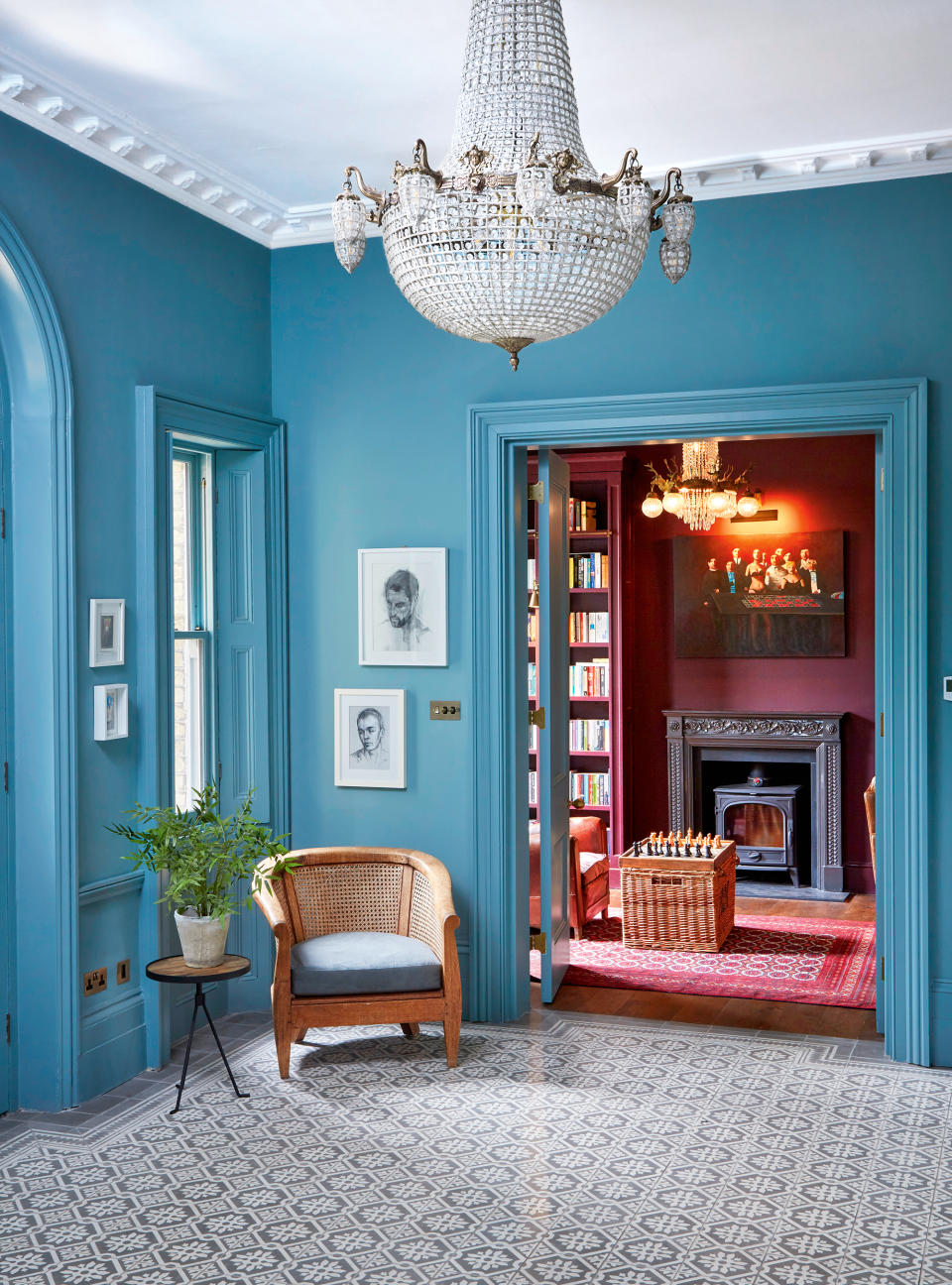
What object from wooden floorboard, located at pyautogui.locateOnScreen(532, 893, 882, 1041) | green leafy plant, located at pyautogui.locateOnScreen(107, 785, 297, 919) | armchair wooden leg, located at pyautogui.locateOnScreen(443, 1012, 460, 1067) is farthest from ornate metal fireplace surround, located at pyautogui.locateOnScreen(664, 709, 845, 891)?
green leafy plant, located at pyautogui.locateOnScreen(107, 785, 297, 919)

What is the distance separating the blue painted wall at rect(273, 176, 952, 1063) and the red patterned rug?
101cm

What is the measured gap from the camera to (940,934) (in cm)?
452

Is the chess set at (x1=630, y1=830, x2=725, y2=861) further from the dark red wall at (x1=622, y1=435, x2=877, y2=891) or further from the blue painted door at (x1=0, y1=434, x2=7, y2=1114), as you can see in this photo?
the blue painted door at (x1=0, y1=434, x2=7, y2=1114)

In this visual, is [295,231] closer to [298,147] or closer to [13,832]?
[298,147]

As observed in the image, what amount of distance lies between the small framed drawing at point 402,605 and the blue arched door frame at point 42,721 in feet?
4.73

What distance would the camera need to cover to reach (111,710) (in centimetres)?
432

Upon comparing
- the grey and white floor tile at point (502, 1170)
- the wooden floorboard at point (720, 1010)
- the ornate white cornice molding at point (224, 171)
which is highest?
the ornate white cornice molding at point (224, 171)

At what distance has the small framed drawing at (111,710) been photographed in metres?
4.27

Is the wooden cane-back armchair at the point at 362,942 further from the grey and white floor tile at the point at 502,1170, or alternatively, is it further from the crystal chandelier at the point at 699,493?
the crystal chandelier at the point at 699,493

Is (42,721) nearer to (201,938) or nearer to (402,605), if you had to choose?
(201,938)

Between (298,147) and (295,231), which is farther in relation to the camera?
(295,231)

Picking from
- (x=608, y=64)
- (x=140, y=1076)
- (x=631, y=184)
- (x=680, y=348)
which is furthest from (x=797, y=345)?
(x=140, y=1076)

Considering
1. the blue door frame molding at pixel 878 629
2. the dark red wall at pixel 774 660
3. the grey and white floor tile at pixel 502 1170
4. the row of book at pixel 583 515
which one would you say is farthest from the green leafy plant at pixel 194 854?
the dark red wall at pixel 774 660

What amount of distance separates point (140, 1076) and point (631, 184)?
11.8 feet
